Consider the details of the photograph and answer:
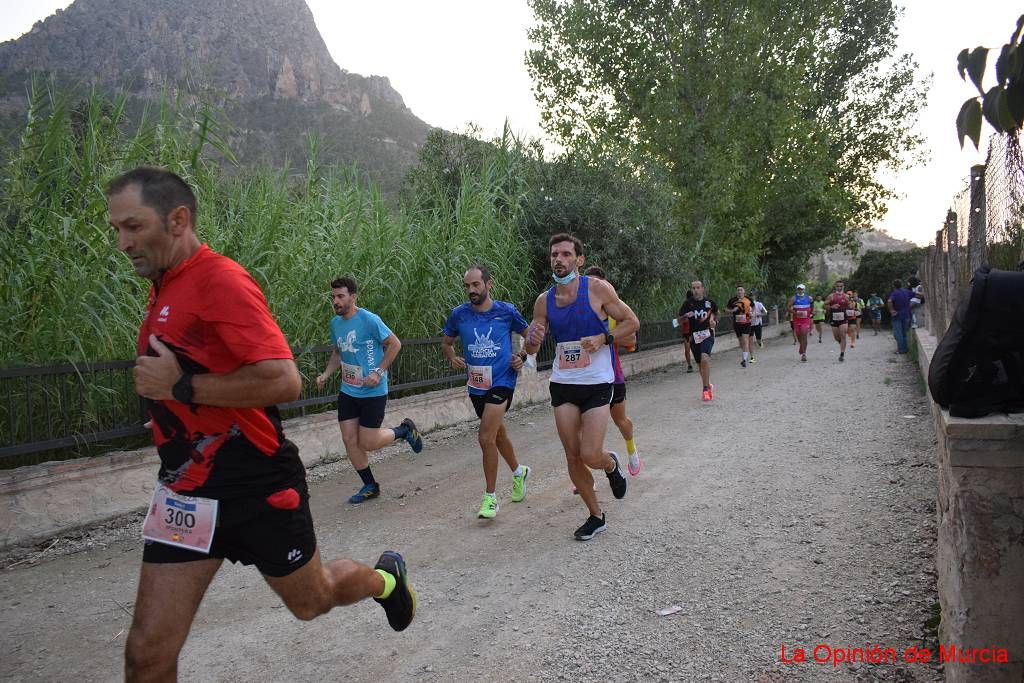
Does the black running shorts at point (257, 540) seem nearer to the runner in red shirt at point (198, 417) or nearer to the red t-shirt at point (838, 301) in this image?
the runner in red shirt at point (198, 417)

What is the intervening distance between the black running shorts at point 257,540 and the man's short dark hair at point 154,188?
1030mm

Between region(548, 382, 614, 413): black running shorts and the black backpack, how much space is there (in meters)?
2.54

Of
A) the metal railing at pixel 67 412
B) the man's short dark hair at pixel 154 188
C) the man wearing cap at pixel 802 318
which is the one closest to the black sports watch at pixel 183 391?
the man's short dark hair at pixel 154 188

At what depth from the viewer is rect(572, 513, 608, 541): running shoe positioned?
17.5 feet

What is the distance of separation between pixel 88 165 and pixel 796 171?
25.2m

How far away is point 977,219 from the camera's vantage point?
519 centimetres

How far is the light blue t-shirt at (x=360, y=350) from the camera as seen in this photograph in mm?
6832

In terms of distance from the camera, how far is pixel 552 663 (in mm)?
3498

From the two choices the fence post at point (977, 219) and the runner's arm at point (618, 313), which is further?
the runner's arm at point (618, 313)

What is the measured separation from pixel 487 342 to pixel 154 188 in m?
4.17

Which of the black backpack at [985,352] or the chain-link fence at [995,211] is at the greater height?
the chain-link fence at [995,211]

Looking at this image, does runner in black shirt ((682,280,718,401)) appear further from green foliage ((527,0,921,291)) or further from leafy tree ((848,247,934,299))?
leafy tree ((848,247,934,299))

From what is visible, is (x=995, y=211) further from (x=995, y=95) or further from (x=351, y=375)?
(x=351, y=375)

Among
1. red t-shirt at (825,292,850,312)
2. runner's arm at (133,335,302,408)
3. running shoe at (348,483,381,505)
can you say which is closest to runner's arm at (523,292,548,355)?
running shoe at (348,483,381,505)
